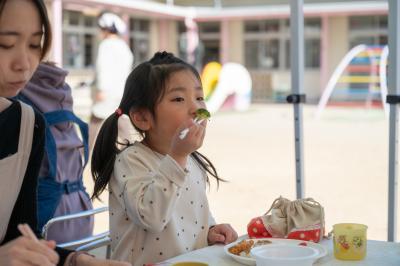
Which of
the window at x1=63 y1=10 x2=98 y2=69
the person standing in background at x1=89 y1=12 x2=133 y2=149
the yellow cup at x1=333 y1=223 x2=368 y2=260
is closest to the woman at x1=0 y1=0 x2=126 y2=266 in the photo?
the yellow cup at x1=333 y1=223 x2=368 y2=260

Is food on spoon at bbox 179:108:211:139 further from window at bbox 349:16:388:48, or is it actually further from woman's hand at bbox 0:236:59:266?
window at bbox 349:16:388:48

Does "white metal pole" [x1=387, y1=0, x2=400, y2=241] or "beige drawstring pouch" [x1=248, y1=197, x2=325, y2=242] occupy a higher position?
"white metal pole" [x1=387, y1=0, x2=400, y2=241]

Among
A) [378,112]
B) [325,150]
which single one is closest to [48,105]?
[325,150]

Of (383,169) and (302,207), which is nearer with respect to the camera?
(302,207)

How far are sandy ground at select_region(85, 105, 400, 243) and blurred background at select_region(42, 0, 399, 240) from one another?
1cm

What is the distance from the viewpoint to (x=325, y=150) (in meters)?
8.90

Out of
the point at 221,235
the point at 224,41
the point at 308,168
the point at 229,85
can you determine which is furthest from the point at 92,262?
the point at 224,41

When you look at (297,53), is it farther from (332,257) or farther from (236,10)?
(236,10)

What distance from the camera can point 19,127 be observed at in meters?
1.47

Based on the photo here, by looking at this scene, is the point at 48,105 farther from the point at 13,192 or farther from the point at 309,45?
the point at 309,45

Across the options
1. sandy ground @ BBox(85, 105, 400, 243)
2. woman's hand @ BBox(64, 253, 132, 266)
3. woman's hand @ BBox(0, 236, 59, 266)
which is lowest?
sandy ground @ BBox(85, 105, 400, 243)

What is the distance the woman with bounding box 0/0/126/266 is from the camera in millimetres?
1287

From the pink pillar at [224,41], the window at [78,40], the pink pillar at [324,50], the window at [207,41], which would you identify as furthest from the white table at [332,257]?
the window at [207,41]

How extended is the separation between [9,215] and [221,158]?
22.2 ft
